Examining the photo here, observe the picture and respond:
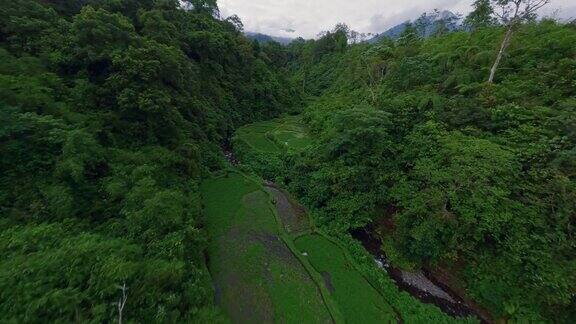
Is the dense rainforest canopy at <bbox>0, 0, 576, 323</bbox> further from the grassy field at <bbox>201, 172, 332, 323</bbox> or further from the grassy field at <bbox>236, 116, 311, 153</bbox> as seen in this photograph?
the grassy field at <bbox>236, 116, 311, 153</bbox>

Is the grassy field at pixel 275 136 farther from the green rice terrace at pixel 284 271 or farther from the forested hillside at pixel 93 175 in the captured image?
the green rice terrace at pixel 284 271

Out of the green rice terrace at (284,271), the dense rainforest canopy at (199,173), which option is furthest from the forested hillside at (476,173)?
the green rice terrace at (284,271)

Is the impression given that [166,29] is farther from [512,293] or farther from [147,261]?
[512,293]

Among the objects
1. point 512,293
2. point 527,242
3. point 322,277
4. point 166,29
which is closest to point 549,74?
point 527,242

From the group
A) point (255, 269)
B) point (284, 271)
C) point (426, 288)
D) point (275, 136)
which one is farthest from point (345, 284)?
point (275, 136)

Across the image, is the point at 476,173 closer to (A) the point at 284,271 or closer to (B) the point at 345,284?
(B) the point at 345,284

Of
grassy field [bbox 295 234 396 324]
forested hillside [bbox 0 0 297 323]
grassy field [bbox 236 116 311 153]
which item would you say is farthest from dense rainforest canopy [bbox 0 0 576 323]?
grassy field [bbox 236 116 311 153]
